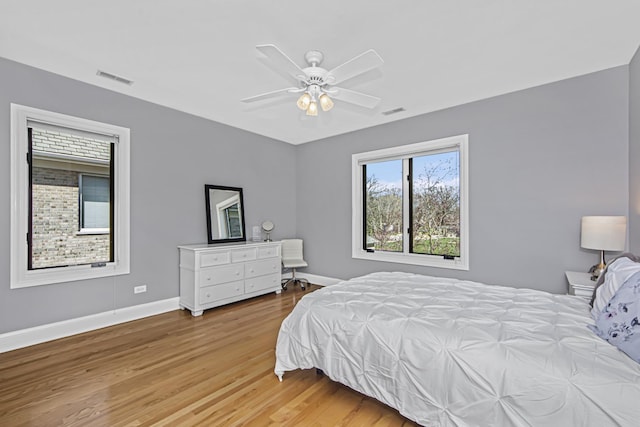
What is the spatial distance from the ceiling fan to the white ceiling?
0.70ft

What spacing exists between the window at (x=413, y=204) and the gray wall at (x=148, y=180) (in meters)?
1.70

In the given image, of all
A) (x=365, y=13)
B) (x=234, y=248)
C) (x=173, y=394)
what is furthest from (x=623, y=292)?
(x=234, y=248)

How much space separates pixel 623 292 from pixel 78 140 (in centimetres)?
479

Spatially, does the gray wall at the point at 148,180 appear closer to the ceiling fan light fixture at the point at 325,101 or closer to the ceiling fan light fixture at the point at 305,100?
the ceiling fan light fixture at the point at 305,100

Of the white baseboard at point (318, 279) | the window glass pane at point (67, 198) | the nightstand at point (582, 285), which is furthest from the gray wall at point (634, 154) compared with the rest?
the window glass pane at point (67, 198)

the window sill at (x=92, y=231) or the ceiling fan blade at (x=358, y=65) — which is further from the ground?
the ceiling fan blade at (x=358, y=65)

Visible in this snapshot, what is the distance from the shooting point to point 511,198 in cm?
336

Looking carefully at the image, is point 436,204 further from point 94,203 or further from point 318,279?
→ point 94,203

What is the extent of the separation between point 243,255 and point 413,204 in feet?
8.53

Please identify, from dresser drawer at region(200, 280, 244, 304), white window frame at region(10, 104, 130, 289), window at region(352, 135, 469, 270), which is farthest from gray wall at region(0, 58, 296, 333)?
window at region(352, 135, 469, 270)

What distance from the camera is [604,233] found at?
2492 millimetres

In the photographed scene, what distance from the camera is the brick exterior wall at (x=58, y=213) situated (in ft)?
9.75

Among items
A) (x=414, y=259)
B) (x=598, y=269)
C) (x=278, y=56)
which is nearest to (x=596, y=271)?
(x=598, y=269)

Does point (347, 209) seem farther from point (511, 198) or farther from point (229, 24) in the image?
point (229, 24)
